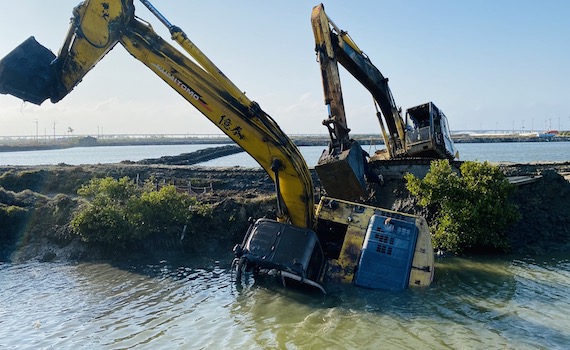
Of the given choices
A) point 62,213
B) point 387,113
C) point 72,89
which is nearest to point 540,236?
point 387,113

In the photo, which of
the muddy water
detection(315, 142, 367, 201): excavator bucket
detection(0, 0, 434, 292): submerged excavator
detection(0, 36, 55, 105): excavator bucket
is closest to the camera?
the muddy water

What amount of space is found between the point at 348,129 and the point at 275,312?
15.6 feet

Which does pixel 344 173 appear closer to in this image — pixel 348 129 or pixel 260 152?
pixel 348 129

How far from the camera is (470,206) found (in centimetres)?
1243

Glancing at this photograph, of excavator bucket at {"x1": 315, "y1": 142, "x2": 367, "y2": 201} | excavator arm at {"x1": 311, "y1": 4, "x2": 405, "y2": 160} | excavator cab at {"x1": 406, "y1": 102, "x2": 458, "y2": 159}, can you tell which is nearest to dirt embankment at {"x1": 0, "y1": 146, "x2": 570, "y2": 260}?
excavator cab at {"x1": 406, "y1": 102, "x2": 458, "y2": 159}

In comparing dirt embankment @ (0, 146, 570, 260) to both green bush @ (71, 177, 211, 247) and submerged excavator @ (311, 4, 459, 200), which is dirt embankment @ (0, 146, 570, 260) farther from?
submerged excavator @ (311, 4, 459, 200)

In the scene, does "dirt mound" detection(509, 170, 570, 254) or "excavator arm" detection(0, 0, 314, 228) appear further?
"dirt mound" detection(509, 170, 570, 254)

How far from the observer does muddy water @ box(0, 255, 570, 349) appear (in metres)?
7.53

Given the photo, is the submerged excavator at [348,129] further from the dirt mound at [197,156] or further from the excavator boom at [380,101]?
the dirt mound at [197,156]

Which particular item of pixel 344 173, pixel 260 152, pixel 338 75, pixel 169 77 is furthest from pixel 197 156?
pixel 169 77

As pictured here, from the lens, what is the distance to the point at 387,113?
16.1 m

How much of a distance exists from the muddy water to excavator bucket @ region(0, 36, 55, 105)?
153 inches

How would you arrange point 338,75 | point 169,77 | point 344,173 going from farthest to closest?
point 338,75 → point 344,173 → point 169,77

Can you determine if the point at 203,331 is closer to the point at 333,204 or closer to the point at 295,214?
the point at 295,214
